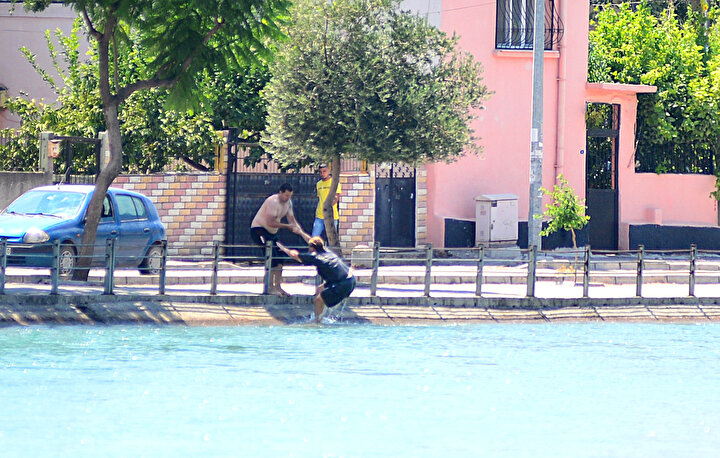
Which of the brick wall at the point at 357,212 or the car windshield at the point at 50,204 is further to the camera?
the brick wall at the point at 357,212

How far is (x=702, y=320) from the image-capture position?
19203mm

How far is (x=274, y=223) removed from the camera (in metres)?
18.5

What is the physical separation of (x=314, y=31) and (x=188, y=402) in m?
11.7

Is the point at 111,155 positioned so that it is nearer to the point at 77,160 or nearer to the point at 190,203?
the point at 190,203

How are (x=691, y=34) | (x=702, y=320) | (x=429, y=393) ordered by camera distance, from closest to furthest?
(x=429, y=393) → (x=702, y=320) → (x=691, y=34)

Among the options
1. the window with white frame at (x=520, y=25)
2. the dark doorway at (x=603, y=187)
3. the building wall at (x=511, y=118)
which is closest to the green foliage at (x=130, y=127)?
the building wall at (x=511, y=118)

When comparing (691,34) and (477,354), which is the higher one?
(691,34)

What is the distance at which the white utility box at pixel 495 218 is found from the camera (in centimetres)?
2817

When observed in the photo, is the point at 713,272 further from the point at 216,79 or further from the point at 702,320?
the point at 216,79

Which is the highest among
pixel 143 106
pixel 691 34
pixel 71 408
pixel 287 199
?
pixel 691 34

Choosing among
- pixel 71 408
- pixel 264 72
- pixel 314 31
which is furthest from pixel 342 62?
pixel 71 408

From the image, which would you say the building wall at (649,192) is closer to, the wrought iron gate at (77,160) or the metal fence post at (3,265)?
the wrought iron gate at (77,160)

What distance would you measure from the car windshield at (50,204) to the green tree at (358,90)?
14.6 feet

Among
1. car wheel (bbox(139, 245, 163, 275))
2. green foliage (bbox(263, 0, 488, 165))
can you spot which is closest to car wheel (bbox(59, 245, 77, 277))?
car wheel (bbox(139, 245, 163, 275))
